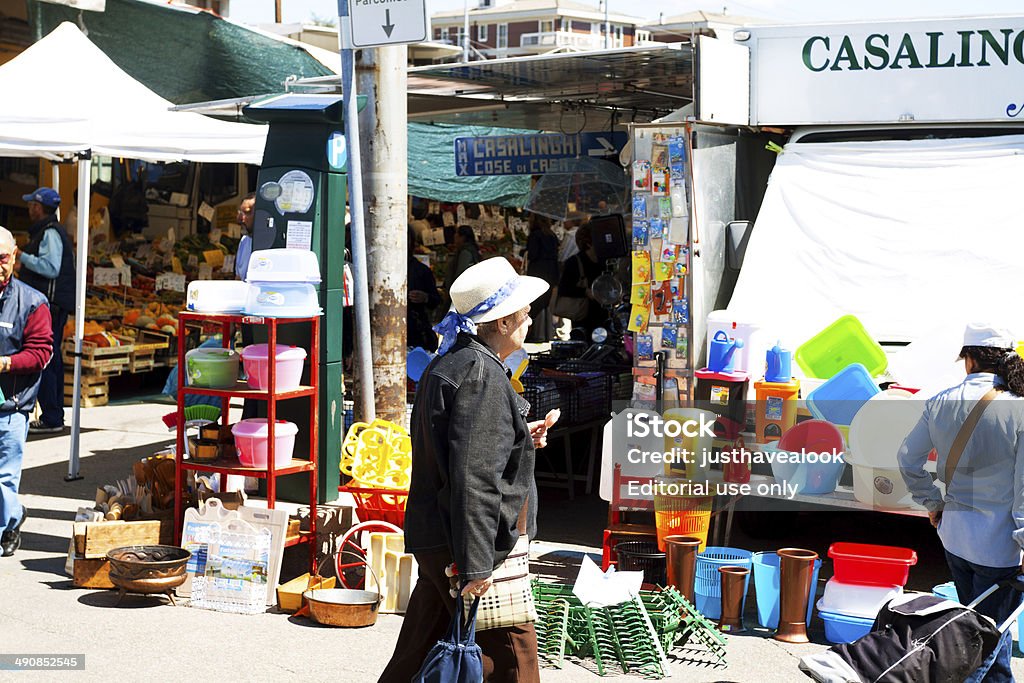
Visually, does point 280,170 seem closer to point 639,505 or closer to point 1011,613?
point 639,505

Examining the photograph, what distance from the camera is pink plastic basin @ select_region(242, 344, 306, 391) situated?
6883 millimetres

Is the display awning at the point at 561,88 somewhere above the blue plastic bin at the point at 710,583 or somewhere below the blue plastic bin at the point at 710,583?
above

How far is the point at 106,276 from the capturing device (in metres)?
14.4

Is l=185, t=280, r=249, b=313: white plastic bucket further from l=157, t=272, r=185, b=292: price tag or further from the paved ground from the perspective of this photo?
l=157, t=272, r=185, b=292: price tag

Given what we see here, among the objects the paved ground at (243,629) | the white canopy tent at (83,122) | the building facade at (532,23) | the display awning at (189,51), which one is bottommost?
the paved ground at (243,629)

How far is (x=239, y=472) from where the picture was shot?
22.4 feet

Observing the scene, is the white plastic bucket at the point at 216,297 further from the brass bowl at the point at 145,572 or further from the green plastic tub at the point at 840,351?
the green plastic tub at the point at 840,351

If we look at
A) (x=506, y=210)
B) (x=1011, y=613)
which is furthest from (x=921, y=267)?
(x=506, y=210)

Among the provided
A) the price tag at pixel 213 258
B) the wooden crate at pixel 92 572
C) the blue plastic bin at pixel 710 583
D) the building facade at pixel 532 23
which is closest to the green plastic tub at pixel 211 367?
the wooden crate at pixel 92 572

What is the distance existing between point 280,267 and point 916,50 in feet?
14.4

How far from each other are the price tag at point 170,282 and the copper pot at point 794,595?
1020cm

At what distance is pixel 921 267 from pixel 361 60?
12.6 feet

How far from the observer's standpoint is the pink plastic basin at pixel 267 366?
6.88m

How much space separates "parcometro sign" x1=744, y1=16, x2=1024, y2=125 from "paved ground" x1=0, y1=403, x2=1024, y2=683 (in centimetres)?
280
